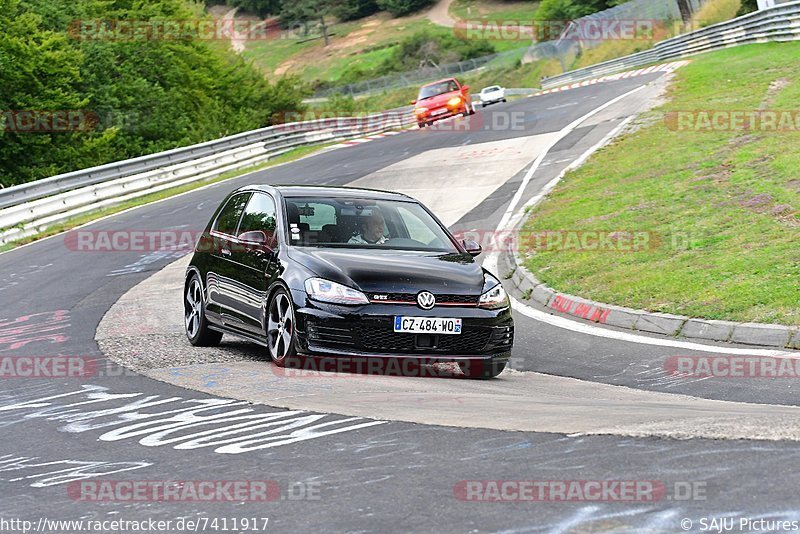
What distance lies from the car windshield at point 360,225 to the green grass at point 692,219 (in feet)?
8.97

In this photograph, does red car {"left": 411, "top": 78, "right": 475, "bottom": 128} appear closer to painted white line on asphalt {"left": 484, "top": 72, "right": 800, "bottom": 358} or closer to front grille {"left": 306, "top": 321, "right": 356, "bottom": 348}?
painted white line on asphalt {"left": 484, "top": 72, "right": 800, "bottom": 358}

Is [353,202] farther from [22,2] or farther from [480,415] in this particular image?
[22,2]

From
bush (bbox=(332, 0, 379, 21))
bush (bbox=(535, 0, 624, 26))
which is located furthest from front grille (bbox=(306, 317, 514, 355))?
bush (bbox=(332, 0, 379, 21))

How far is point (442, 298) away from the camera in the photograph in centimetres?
947

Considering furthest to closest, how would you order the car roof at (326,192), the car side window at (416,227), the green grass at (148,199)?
the green grass at (148,199) → the car roof at (326,192) → the car side window at (416,227)

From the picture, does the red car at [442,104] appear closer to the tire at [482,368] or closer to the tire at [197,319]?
the tire at [197,319]

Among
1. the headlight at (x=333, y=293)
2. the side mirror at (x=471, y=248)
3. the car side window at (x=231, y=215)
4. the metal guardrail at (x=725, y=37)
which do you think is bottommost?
the headlight at (x=333, y=293)

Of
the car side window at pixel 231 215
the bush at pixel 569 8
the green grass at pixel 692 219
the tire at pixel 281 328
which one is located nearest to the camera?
the tire at pixel 281 328

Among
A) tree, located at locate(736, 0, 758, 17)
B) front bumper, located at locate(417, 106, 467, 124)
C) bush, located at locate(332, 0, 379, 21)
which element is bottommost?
front bumper, located at locate(417, 106, 467, 124)

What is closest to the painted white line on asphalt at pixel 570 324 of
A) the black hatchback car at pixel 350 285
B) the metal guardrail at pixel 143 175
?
the black hatchback car at pixel 350 285

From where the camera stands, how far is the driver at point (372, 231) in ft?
34.1

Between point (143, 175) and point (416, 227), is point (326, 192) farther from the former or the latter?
point (143, 175)

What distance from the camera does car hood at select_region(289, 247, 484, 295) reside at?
30.9ft

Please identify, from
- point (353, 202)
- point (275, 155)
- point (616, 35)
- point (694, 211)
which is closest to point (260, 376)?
point (353, 202)
